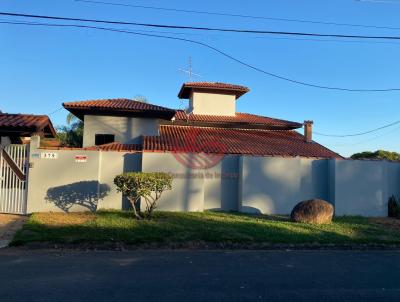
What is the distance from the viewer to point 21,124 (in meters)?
13.4

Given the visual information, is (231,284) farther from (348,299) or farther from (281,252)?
(281,252)

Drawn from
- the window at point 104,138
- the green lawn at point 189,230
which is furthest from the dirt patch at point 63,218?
the window at point 104,138

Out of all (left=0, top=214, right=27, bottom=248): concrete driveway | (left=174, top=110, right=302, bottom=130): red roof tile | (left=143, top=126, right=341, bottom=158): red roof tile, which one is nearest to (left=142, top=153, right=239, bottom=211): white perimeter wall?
(left=143, top=126, right=341, bottom=158): red roof tile

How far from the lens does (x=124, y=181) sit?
12695 mm

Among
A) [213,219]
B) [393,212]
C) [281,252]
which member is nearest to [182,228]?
[213,219]

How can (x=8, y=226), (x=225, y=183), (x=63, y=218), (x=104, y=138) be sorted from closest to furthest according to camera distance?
(x=8, y=226)
(x=63, y=218)
(x=225, y=183)
(x=104, y=138)

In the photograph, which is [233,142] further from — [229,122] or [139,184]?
[139,184]

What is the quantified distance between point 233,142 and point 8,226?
457 inches

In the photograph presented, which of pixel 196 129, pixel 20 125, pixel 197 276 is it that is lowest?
pixel 197 276

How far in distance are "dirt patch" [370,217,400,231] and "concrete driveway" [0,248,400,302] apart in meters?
4.80

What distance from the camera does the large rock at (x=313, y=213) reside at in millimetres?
13312

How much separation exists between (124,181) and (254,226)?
414cm

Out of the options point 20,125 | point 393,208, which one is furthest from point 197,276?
point 393,208

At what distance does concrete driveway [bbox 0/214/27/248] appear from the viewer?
9.79 m
